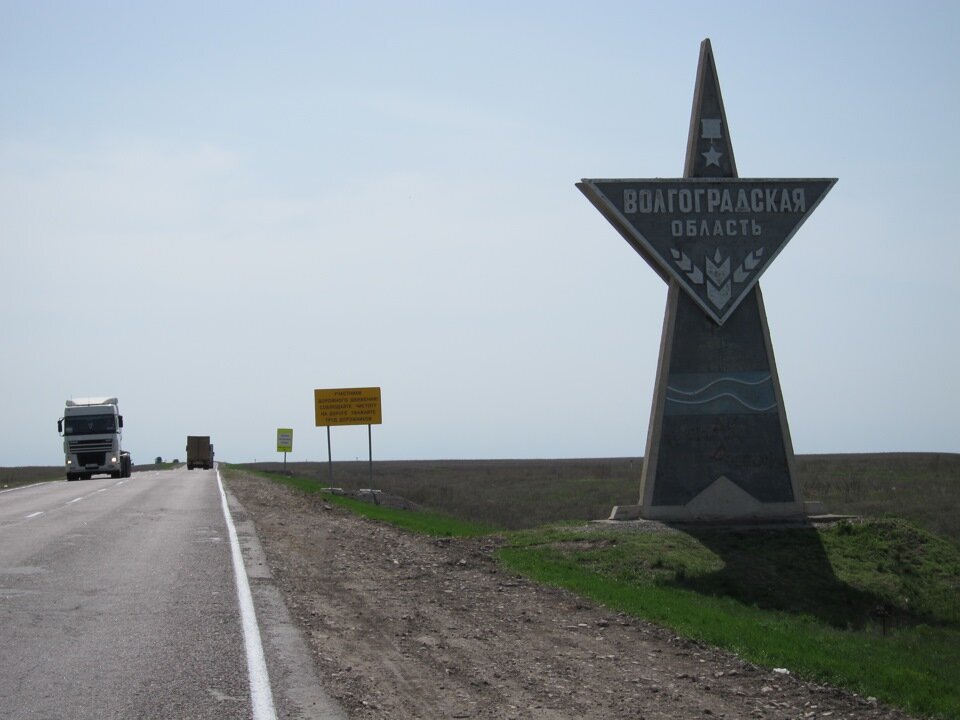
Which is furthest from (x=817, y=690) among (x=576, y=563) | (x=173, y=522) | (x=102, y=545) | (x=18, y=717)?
(x=173, y=522)

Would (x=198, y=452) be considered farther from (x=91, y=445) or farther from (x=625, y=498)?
(x=625, y=498)

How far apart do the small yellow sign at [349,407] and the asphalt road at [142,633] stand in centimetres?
1833

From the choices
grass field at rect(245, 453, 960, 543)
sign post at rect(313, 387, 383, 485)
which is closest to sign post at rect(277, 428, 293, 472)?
grass field at rect(245, 453, 960, 543)

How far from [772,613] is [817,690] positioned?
600 cm

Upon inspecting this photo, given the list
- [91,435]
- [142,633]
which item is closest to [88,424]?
[91,435]

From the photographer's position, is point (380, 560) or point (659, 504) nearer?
point (380, 560)

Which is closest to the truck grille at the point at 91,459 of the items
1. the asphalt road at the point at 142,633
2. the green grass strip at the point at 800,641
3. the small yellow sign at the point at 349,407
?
the small yellow sign at the point at 349,407

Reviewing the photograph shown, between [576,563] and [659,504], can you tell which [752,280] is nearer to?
[659,504]

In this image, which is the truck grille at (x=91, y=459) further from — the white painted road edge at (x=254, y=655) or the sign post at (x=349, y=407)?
the white painted road edge at (x=254, y=655)

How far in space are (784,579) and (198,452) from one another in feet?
233

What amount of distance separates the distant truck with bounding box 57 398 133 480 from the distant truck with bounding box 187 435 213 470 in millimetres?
30354

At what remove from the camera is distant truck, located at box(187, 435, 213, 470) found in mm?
82750

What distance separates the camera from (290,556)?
54.8 ft

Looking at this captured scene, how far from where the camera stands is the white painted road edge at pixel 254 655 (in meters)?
7.19
